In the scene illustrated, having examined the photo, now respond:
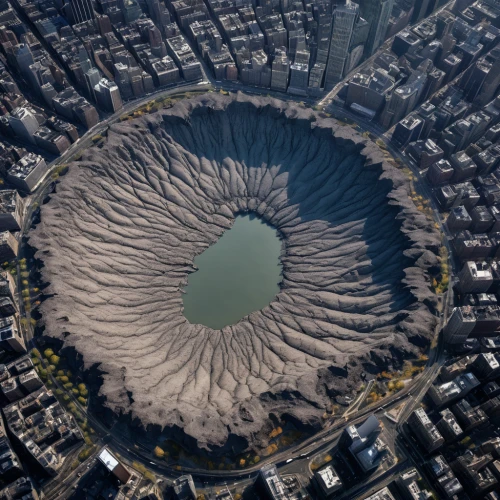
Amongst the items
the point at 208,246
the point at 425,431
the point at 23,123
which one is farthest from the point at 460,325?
the point at 23,123

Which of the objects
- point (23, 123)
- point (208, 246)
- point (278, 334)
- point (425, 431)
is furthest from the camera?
point (23, 123)

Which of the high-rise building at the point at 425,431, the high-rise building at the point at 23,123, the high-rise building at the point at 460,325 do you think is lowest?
the high-rise building at the point at 425,431

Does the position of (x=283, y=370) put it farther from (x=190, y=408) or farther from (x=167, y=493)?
(x=167, y=493)

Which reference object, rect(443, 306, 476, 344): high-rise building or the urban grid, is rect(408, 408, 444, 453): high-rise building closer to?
the urban grid

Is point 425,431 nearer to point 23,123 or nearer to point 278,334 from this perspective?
point 278,334

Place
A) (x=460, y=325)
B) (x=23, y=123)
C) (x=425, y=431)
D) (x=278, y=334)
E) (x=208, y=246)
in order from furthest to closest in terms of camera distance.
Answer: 1. (x=23, y=123)
2. (x=208, y=246)
3. (x=278, y=334)
4. (x=460, y=325)
5. (x=425, y=431)

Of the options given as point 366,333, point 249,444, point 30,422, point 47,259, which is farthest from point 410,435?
point 47,259

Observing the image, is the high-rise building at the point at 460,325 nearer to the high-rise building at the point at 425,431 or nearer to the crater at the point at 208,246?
the crater at the point at 208,246

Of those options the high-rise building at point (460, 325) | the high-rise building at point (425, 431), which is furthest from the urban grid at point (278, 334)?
the high-rise building at point (460, 325)
